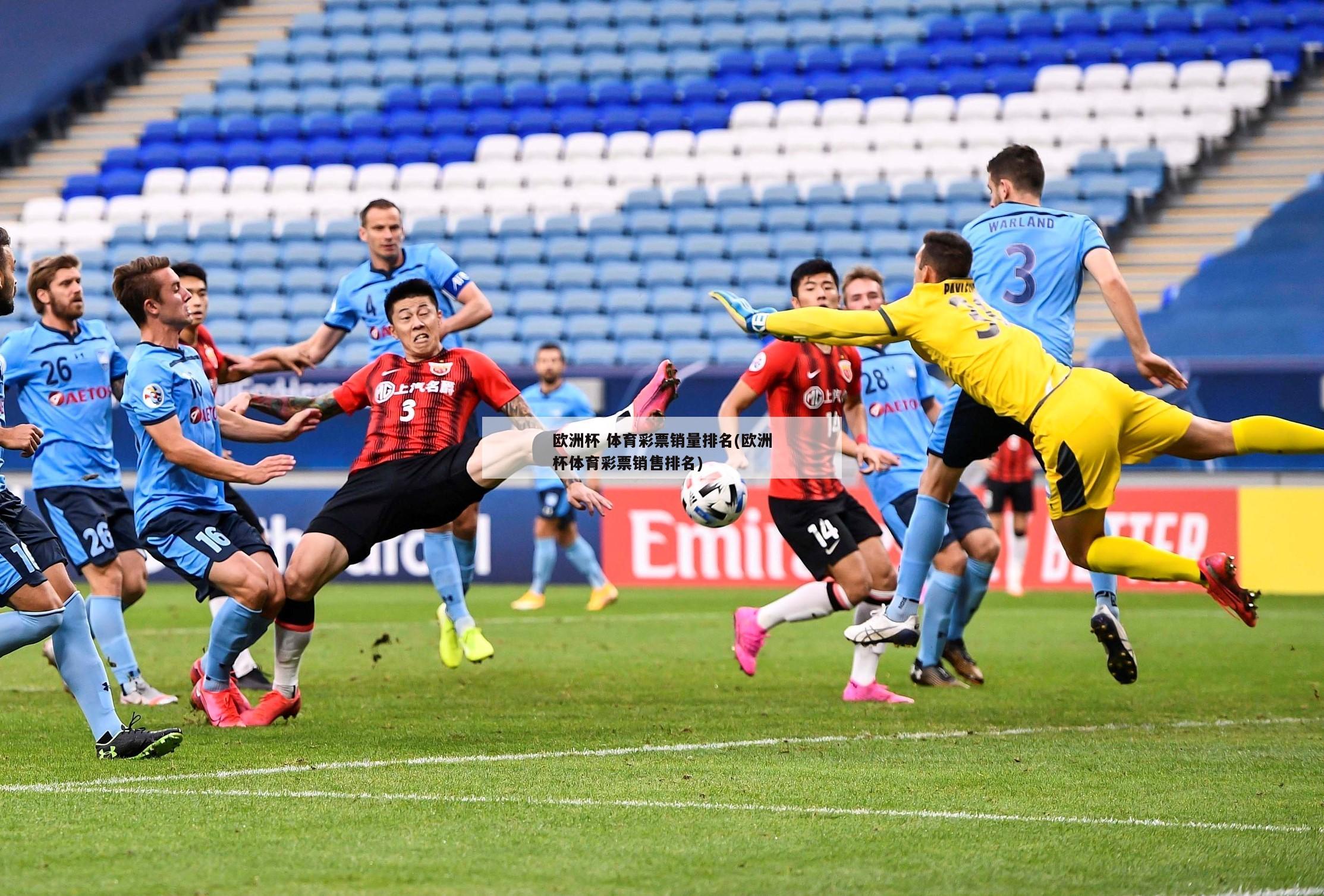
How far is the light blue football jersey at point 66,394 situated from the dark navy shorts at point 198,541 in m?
1.42

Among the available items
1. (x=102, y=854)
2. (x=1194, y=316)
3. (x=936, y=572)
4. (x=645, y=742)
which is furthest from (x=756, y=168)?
(x=102, y=854)

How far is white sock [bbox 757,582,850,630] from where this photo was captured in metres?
9.28

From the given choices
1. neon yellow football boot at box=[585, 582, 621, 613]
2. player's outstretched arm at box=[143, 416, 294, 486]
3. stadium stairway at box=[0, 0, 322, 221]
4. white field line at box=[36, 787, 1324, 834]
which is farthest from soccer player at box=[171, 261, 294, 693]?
stadium stairway at box=[0, 0, 322, 221]

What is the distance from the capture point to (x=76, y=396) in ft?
30.9

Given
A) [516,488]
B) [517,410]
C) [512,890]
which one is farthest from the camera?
[516,488]

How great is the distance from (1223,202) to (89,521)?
17103mm

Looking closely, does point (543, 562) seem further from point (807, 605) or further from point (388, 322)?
point (807, 605)

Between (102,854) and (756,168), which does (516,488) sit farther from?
(102,854)

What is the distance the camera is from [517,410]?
8219 mm

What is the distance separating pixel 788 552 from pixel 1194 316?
5749 millimetres

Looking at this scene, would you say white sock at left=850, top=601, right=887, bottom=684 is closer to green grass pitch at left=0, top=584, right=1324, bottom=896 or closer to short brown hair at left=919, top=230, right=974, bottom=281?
green grass pitch at left=0, top=584, right=1324, bottom=896

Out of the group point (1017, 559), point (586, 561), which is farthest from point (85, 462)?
point (1017, 559)

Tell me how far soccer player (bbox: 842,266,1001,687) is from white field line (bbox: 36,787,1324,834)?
3.74 meters

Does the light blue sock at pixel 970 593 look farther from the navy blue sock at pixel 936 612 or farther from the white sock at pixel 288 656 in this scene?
the white sock at pixel 288 656
